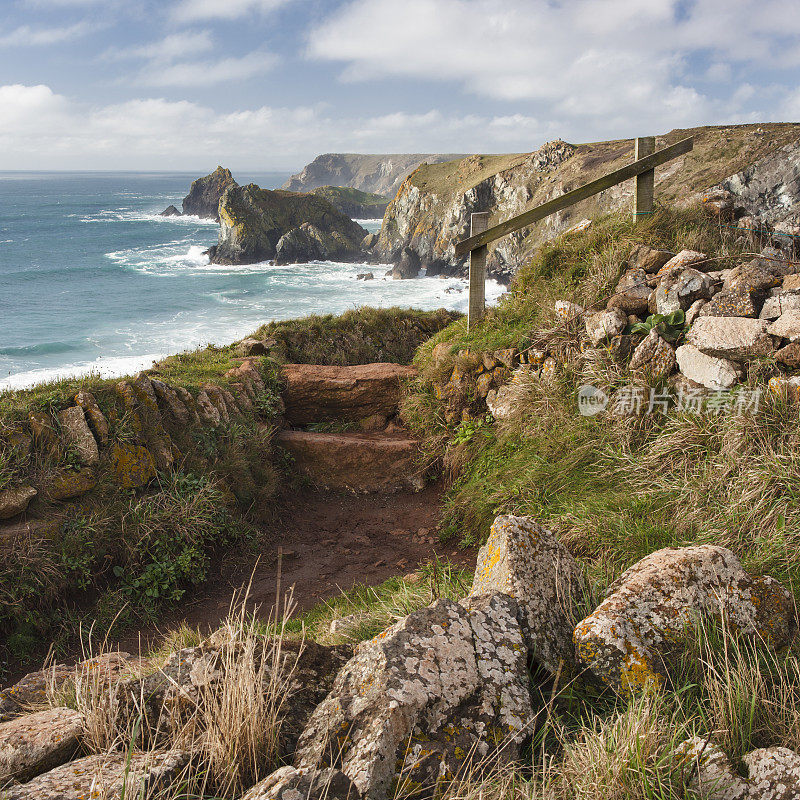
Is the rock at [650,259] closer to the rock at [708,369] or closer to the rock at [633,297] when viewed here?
the rock at [633,297]

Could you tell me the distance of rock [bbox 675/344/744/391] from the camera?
4723 mm

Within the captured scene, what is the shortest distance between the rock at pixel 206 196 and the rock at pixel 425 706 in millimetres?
103981

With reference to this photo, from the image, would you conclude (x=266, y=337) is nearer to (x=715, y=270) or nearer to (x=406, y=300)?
(x=715, y=270)

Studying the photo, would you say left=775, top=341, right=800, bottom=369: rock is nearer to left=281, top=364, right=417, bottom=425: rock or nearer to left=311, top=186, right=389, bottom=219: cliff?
left=281, top=364, right=417, bottom=425: rock

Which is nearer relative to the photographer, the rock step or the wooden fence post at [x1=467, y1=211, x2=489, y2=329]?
the rock step

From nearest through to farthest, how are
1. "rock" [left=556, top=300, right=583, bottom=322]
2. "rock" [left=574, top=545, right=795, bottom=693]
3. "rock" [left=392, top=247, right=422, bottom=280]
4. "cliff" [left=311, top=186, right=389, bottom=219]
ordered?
"rock" [left=574, top=545, right=795, bottom=693], "rock" [left=556, top=300, right=583, bottom=322], "rock" [left=392, top=247, right=422, bottom=280], "cliff" [left=311, top=186, right=389, bottom=219]

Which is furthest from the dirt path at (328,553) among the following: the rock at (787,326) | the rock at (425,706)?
the rock at (787,326)

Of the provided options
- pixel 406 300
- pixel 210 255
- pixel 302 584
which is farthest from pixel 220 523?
pixel 210 255

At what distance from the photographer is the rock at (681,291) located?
543 centimetres

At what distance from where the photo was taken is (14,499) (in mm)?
4629

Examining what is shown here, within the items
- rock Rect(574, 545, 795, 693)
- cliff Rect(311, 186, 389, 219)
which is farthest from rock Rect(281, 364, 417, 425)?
cliff Rect(311, 186, 389, 219)

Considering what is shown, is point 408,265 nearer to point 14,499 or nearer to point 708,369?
point 708,369

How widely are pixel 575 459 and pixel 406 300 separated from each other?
40.2 metres

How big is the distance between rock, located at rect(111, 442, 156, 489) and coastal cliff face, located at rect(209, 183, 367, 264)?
5710cm
